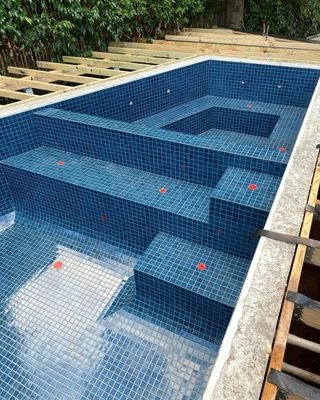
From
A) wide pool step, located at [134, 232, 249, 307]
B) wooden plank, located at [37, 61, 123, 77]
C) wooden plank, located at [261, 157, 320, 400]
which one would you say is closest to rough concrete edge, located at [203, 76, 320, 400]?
wooden plank, located at [261, 157, 320, 400]

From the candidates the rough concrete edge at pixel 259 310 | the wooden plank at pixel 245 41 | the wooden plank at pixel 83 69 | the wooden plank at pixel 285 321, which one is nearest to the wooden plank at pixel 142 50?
the wooden plank at pixel 245 41

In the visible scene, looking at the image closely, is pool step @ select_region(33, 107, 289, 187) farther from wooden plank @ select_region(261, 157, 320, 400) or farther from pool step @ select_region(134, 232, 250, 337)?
wooden plank @ select_region(261, 157, 320, 400)

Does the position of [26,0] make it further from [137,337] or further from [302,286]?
[302,286]

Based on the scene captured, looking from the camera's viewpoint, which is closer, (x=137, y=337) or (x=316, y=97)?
(x=137, y=337)

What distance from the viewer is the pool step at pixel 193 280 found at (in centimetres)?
285

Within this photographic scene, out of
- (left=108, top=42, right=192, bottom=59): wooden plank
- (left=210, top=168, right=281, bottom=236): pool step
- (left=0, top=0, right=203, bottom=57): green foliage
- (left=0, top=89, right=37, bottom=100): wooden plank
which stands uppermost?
(left=0, top=0, right=203, bottom=57): green foliage

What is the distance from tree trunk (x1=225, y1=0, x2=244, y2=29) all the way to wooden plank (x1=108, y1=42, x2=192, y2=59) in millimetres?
4832

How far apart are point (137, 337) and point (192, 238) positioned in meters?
1.09

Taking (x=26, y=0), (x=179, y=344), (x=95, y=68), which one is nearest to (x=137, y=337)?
(x=179, y=344)

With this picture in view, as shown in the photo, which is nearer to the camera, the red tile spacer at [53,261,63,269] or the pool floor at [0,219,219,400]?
the pool floor at [0,219,219,400]

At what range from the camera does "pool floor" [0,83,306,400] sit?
2.79 m

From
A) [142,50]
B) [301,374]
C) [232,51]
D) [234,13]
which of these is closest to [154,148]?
[301,374]

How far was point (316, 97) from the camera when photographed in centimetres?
454

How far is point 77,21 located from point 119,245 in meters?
4.71
